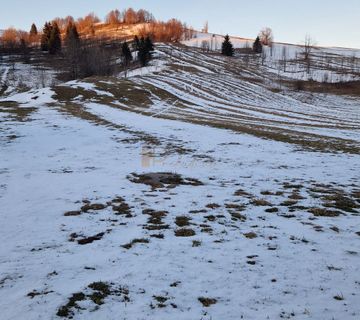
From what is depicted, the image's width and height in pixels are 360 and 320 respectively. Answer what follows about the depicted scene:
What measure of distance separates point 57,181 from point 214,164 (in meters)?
7.17

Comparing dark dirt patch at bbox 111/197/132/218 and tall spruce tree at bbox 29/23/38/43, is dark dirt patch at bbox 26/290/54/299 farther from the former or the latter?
tall spruce tree at bbox 29/23/38/43

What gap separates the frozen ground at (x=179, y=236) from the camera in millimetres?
5832

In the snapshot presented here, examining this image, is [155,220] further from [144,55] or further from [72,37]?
[144,55]

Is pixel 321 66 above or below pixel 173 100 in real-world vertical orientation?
above

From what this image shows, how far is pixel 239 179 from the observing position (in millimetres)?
13828

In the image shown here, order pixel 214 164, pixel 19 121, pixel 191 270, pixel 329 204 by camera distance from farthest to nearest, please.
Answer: pixel 19 121 → pixel 214 164 → pixel 329 204 → pixel 191 270

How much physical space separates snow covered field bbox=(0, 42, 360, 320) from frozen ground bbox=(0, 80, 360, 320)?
35 millimetres

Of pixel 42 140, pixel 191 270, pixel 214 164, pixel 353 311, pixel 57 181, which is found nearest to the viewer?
pixel 353 311

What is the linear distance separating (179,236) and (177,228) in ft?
1.66

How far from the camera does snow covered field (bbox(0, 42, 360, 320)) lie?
5871 mm

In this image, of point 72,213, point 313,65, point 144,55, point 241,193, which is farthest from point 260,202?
point 313,65

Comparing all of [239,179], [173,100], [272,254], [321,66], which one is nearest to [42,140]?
[239,179]

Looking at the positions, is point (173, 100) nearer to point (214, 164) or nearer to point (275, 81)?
point (214, 164)

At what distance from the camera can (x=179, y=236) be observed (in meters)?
8.46
